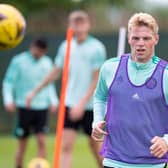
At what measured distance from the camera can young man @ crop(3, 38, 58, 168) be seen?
14.0m

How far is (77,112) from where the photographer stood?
1079cm

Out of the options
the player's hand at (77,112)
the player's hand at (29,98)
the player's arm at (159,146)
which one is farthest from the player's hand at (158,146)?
the player's hand at (29,98)

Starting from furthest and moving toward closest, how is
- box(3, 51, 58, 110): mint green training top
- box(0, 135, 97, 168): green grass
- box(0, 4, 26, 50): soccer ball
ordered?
box(0, 135, 97, 168): green grass < box(3, 51, 58, 110): mint green training top < box(0, 4, 26, 50): soccer ball

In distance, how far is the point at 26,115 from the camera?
46.3ft

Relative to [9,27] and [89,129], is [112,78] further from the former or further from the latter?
[89,129]

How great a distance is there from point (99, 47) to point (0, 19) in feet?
7.39

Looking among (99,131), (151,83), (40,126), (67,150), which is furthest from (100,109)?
(40,126)

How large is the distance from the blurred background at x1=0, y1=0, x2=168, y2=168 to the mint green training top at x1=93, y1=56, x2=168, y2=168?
31.0 feet

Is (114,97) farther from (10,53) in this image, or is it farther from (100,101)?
(10,53)

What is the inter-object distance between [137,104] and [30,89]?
26.0 feet

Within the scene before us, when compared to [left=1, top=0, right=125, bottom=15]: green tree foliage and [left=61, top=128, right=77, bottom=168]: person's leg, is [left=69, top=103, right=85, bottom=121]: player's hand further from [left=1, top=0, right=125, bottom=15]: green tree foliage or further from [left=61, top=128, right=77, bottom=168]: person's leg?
[left=1, top=0, right=125, bottom=15]: green tree foliage

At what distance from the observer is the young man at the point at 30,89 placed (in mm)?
13953

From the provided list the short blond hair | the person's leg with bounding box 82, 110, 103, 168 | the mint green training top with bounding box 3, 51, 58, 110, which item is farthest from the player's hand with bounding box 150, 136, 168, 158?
A: the mint green training top with bounding box 3, 51, 58, 110

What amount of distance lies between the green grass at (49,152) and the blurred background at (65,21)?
4.0 inches
